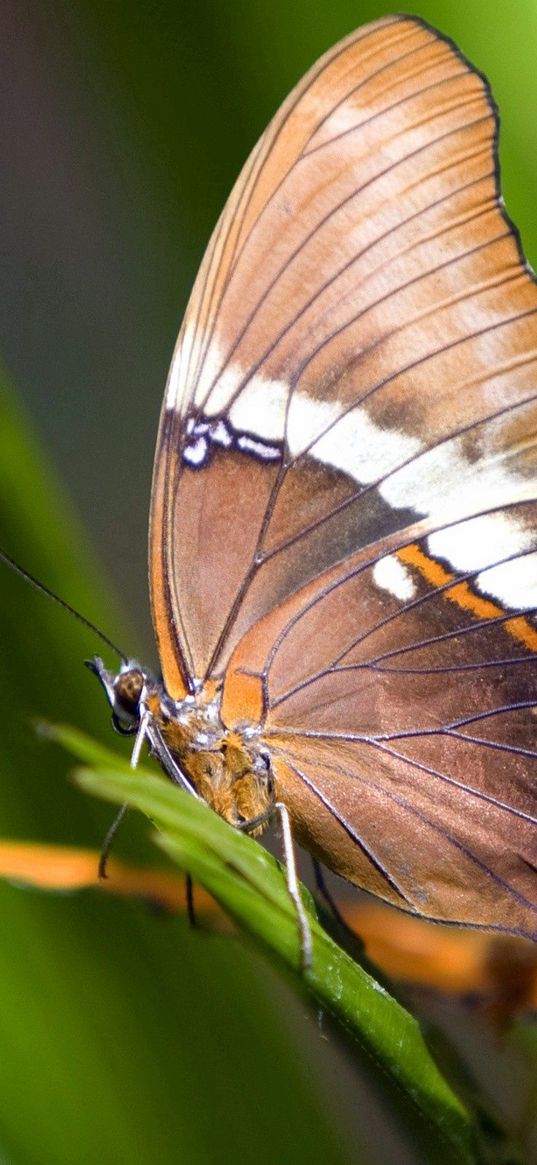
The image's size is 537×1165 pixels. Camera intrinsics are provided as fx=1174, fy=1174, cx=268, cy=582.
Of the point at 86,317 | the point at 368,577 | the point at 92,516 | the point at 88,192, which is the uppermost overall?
the point at 88,192

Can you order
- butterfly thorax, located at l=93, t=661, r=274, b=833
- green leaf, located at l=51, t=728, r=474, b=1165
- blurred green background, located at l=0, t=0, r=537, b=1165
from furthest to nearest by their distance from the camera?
butterfly thorax, located at l=93, t=661, r=274, b=833, blurred green background, located at l=0, t=0, r=537, b=1165, green leaf, located at l=51, t=728, r=474, b=1165

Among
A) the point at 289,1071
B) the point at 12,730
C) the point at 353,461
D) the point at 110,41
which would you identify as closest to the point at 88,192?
the point at 110,41

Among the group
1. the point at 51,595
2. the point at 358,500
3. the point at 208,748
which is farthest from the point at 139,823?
the point at 358,500

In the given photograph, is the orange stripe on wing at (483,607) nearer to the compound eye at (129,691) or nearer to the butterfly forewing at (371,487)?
the butterfly forewing at (371,487)

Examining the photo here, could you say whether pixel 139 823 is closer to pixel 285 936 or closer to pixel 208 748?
pixel 208 748

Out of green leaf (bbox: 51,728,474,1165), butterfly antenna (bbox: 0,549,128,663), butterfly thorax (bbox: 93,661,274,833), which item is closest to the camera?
green leaf (bbox: 51,728,474,1165)

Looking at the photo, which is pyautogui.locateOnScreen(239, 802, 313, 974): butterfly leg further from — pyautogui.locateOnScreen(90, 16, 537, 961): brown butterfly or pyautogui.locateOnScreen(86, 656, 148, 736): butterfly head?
pyautogui.locateOnScreen(86, 656, 148, 736): butterfly head

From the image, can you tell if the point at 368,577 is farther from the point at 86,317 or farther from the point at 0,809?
the point at 86,317

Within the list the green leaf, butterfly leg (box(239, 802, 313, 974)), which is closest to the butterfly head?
butterfly leg (box(239, 802, 313, 974))
